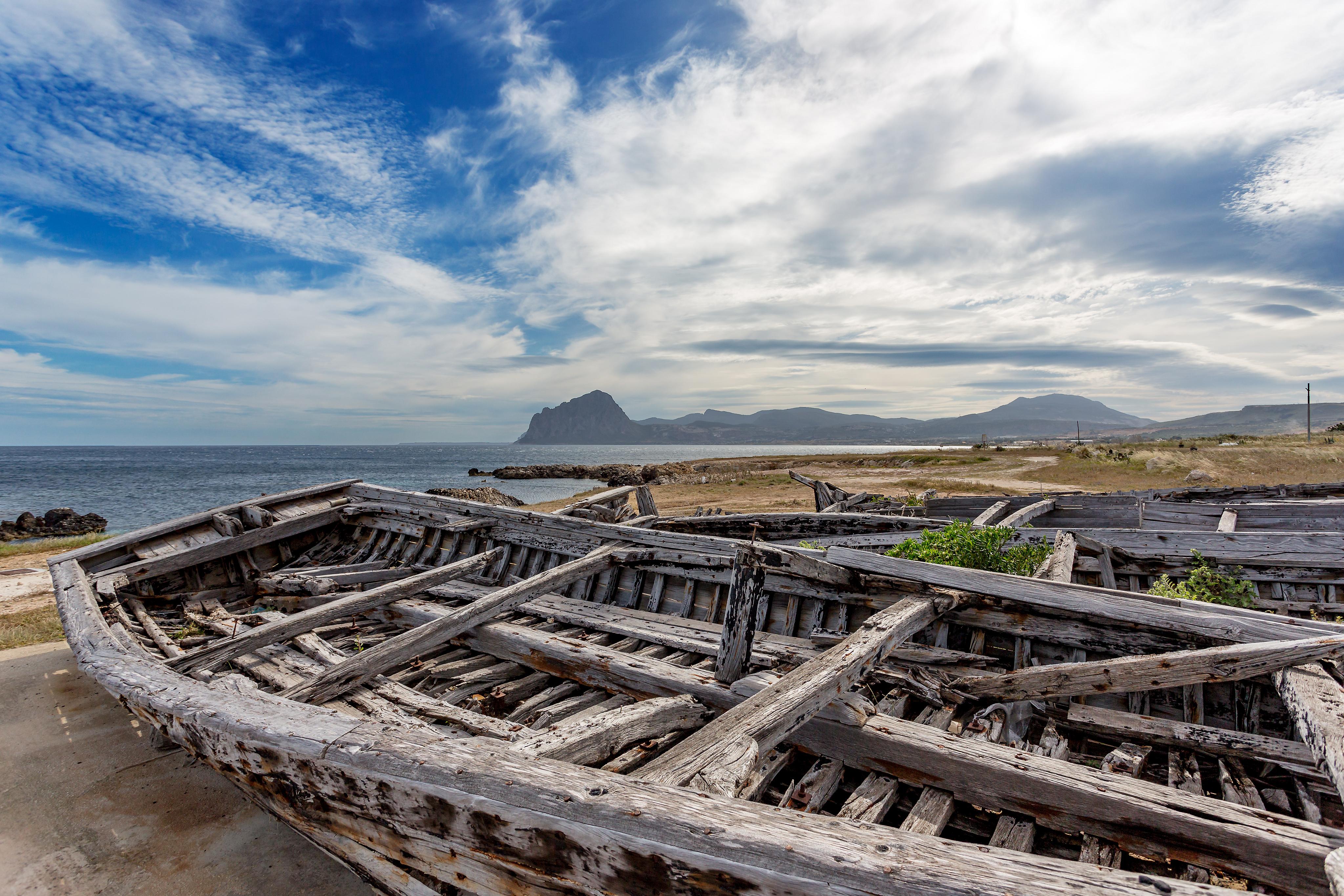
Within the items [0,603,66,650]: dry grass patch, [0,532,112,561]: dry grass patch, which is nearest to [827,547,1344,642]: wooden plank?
[0,603,66,650]: dry grass patch

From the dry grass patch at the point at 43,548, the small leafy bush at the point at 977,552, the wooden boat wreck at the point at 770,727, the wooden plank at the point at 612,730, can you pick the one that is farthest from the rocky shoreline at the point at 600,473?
the wooden plank at the point at 612,730

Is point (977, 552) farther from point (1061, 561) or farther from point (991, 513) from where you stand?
point (991, 513)

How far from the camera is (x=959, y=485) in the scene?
27016 mm

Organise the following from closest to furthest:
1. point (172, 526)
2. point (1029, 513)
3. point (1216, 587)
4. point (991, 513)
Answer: point (1216, 587) → point (1029, 513) → point (991, 513) → point (172, 526)

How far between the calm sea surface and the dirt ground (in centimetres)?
2586

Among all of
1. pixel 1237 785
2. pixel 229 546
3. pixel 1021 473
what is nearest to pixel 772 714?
pixel 1237 785

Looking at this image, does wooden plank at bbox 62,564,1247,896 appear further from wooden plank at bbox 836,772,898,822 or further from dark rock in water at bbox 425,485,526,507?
dark rock in water at bbox 425,485,526,507

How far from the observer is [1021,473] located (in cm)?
3362

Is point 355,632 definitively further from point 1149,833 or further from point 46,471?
point 46,471

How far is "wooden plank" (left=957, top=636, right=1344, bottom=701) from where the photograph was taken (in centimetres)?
278

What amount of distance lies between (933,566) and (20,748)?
7.51 metres

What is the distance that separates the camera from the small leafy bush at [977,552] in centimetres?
522

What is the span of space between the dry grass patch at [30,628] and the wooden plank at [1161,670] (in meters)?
9.85

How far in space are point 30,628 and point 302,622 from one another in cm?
701
